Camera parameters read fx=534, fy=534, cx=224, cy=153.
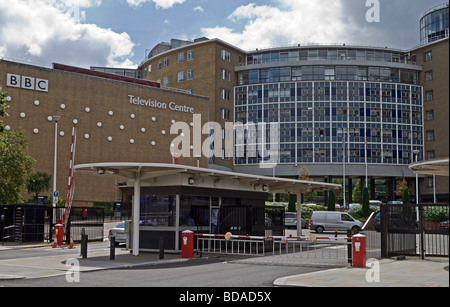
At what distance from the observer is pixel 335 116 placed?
85125mm

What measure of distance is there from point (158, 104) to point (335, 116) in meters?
29.3

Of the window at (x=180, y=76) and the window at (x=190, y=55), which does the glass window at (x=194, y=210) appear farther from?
the window at (x=180, y=76)

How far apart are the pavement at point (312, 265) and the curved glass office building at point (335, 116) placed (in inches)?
2503

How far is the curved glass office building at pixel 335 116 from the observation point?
85.0m

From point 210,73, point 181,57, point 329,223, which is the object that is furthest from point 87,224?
point 181,57

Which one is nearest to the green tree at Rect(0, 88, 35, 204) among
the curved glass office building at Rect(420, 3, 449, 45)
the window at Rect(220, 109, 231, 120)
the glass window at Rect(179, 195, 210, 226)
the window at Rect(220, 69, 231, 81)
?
the glass window at Rect(179, 195, 210, 226)

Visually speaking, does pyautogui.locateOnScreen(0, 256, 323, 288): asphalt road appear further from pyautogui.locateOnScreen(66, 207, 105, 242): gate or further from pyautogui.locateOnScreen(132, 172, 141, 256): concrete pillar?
pyautogui.locateOnScreen(66, 207, 105, 242): gate

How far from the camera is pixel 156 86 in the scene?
252 feet

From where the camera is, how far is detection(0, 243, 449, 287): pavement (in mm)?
12996

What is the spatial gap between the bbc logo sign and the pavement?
40.5 metres

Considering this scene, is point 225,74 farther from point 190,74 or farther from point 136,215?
point 136,215
